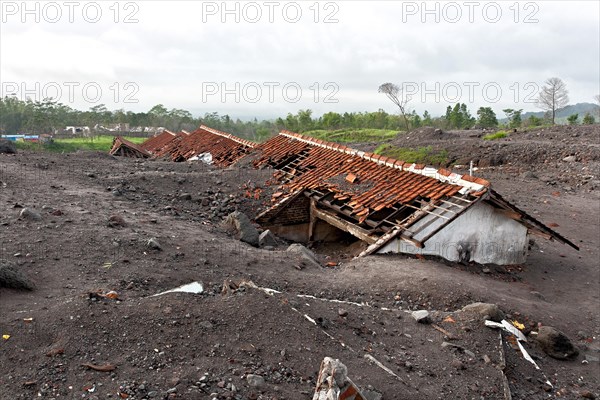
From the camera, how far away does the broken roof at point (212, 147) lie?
18203 mm

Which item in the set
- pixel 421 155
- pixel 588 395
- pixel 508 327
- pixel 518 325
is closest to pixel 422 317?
pixel 508 327

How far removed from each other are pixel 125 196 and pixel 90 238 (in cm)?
380

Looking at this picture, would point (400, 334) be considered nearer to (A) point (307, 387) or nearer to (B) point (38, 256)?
(A) point (307, 387)

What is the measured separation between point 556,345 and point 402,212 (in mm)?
4335

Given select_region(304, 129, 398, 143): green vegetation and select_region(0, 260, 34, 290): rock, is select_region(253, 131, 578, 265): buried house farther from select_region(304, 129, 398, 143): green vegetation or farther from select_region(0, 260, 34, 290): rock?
select_region(304, 129, 398, 143): green vegetation

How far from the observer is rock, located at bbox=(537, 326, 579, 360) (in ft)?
21.6

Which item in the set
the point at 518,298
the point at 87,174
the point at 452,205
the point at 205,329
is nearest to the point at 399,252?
the point at 452,205

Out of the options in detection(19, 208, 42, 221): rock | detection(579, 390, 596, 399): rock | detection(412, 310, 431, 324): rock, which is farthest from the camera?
detection(19, 208, 42, 221): rock

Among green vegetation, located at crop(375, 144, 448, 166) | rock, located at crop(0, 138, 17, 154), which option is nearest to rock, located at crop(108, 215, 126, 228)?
rock, located at crop(0, 138, 17, 154)

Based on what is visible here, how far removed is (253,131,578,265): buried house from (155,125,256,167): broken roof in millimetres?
5334

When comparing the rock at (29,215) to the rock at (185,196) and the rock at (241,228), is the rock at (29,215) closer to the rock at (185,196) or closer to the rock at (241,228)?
the rock at (241,228)

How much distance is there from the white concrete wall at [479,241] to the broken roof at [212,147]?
369 inches

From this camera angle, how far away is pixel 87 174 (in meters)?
12.8

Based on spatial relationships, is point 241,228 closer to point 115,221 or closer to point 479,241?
point 115,221
